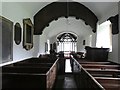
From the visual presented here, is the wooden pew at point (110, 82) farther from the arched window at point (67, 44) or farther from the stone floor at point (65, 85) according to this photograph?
the arched window at point (67, 44)

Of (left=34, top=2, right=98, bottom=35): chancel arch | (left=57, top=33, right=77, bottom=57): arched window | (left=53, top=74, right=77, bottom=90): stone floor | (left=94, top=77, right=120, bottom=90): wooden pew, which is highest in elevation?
(left=34, top=2, right=98, bottom=35): chancel arch

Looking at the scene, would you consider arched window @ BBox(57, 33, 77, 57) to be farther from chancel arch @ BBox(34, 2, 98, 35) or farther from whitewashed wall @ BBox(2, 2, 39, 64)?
whitewashed wall @ BBox(2, 2, 39, 64)

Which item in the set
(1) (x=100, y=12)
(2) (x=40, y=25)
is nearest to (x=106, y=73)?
(1) (x=100, y=12)

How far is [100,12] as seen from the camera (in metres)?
6.60

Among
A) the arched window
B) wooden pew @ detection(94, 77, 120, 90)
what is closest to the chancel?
wooden pew @ detection(94, 77, 120, 90)

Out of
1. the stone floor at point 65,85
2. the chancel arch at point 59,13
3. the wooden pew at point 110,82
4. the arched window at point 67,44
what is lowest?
the stone floor at point 65,85

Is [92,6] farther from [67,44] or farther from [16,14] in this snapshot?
[67,44]

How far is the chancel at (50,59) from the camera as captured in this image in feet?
8.86

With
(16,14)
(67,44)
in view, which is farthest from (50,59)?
(67,44)

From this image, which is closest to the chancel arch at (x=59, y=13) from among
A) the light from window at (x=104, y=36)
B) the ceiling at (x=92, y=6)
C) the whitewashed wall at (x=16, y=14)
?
the ceiling at (x=92, y=6)

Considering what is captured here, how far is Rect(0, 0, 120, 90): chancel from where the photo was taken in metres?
2.70

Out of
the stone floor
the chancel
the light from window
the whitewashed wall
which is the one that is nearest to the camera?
the chancel

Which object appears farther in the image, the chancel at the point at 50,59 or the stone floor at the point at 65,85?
the stone floor at the point at 65,85

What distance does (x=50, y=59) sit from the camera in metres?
6.44
